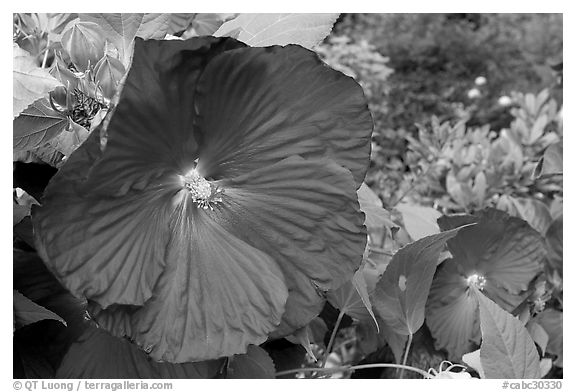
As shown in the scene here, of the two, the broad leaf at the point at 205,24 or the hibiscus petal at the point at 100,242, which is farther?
the broad leaf at the point at 205,24

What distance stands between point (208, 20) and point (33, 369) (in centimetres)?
32

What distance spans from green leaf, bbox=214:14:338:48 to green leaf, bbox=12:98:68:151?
5.1 inches

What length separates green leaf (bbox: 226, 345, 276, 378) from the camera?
0.44m

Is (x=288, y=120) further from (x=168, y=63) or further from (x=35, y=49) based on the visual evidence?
(x=35, y=49)

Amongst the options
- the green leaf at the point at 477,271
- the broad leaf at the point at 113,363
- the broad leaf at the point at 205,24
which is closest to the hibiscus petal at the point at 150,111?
the broad leaf at the point at 113,363

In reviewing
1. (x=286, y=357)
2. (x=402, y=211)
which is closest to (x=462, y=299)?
(x=402, y=211)

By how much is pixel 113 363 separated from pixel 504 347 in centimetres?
26

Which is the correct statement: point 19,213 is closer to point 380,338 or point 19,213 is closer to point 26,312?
point 26,312

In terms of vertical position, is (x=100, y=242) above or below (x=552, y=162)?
above

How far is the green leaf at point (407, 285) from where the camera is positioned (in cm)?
49

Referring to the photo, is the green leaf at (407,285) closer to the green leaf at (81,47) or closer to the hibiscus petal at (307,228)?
the hibiscus petal at (307,228)

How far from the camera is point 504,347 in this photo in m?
0.46

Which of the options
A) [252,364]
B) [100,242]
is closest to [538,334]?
[252,364]

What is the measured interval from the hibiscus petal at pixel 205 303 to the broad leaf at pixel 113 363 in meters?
0.05
